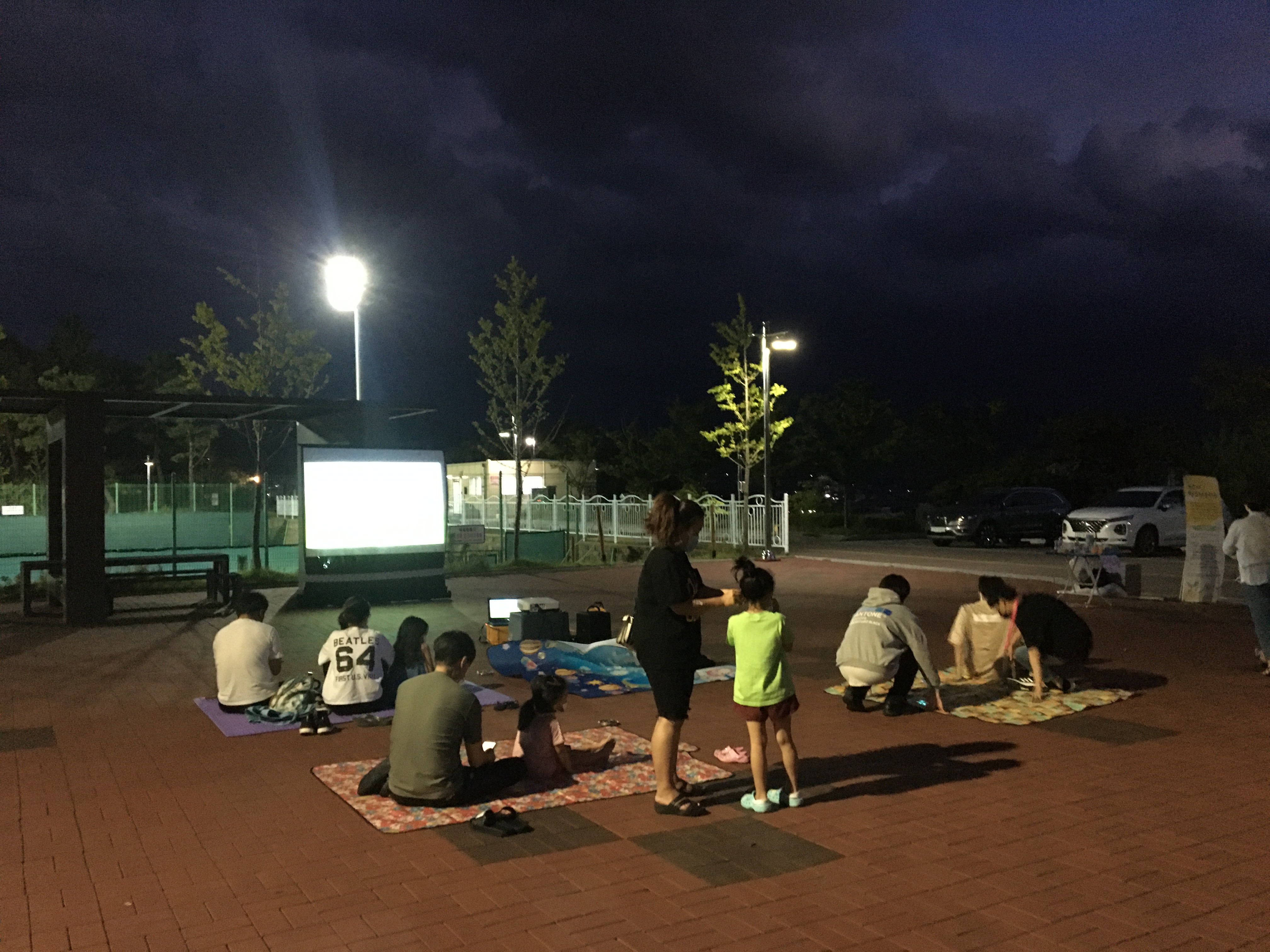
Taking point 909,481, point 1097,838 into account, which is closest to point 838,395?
point 909,481

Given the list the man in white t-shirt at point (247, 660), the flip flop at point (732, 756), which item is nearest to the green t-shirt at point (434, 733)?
the flip flop at point (732, 756)

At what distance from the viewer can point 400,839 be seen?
549 cm

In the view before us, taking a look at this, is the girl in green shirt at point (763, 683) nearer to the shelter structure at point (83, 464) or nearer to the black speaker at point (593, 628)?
the black speaker at point (593, 628)

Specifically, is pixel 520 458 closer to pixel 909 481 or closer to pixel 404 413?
pixel 404 413

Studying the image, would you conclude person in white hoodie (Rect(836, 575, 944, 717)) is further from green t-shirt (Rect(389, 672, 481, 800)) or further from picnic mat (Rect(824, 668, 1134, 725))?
green t-shirt (Rect(389, 672, 481, 800))

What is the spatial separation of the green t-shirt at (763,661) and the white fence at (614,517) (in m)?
19.7

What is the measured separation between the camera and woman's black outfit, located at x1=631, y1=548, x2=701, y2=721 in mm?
5660

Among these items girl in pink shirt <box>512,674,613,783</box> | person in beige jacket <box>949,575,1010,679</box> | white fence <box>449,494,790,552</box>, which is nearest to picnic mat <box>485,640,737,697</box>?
person in beige jacket <box>949,575,1010,679</box>

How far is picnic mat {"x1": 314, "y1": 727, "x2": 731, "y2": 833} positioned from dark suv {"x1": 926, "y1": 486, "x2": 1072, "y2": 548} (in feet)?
81.7

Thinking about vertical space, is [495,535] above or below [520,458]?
below

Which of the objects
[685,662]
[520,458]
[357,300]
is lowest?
[685,662]

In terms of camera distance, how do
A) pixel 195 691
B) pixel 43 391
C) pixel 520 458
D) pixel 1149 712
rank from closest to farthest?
pixel 1149 712
pixel 195 691
pixel 43 391
pixel 520 458

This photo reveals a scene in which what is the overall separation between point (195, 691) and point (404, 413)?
8.59 meters

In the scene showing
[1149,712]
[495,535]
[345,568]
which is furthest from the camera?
[495,535]
